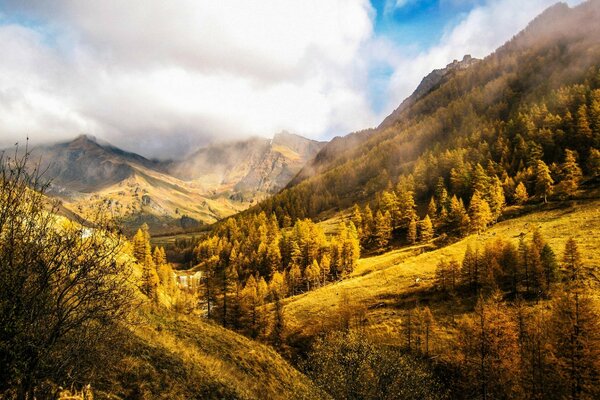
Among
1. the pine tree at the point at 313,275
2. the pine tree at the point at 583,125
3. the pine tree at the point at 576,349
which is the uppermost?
the pine tree at the point at 583,125

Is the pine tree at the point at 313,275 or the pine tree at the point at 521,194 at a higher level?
the pine tree at the point at 521,194

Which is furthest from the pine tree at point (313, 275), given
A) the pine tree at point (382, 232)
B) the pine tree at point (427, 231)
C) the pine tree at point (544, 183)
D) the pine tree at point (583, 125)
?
the pine tree at point (583, 125)

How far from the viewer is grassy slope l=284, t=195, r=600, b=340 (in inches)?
2660

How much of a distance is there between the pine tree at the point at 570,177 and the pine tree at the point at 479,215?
20998 mm

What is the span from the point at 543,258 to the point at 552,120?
100529 millimetres

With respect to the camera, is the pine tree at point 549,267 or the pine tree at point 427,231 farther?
the pine tree at point 427,231

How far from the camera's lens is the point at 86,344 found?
9.90 metres

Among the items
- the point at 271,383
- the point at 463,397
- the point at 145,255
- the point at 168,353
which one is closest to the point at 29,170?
the point at 168,353

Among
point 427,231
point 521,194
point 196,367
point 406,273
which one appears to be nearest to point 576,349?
point 406,273

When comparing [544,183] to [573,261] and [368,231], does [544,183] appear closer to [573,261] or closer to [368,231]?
[573,261]

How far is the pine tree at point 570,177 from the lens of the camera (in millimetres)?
94188

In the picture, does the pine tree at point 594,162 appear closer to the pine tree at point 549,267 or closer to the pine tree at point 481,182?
the pine tree at point 481,182

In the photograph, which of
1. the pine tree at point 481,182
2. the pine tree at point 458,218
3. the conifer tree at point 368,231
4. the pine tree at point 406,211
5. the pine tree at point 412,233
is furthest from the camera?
the conifer tree at point 368,231

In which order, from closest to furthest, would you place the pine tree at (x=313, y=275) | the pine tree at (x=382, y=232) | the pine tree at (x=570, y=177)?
the pine tree at (x=570, y=177)
the pine tree at (x=313, y=275)
the pine tree at (x=382, y=232)
